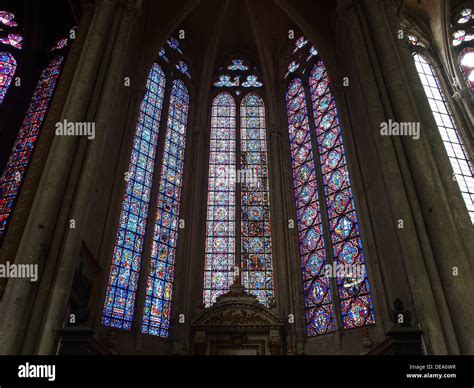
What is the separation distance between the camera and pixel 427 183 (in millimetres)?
7773

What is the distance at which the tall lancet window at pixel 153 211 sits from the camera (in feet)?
36.2

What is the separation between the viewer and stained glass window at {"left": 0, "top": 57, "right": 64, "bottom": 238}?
39.6 feet

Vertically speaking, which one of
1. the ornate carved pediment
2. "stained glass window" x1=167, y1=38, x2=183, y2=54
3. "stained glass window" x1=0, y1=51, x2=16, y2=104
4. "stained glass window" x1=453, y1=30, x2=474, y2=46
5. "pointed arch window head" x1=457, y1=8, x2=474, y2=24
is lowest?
the ornate carved pediment

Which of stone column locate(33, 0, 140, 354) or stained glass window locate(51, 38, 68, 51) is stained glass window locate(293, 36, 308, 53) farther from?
stained glass window locate(51, 38, 68, 51)

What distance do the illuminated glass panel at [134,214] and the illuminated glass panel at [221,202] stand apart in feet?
6.87

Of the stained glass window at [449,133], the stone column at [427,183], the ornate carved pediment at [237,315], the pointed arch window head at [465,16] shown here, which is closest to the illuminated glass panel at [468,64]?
the stained glass window at [449,133]

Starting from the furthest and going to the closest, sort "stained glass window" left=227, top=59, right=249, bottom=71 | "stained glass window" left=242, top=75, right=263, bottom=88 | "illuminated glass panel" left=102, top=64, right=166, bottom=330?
"stained glass window" left=227, top=59, right=249, bottom=71 < "stained glass window" left=242, top=75, right=263, bottom=88 < "illuminated glass panel" left=102, top=64, right=166, bottom=330

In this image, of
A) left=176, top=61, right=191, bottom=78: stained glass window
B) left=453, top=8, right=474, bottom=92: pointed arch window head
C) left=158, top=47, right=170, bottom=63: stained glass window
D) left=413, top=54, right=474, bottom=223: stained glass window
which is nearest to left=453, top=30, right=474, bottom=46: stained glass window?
left=453, top=8, right=474, bottom=92: pointed arch window head

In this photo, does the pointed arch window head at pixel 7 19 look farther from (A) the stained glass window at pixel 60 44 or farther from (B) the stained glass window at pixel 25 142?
(B) the stained glass window at pixel 25 142

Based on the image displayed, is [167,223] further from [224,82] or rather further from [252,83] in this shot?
[252,83]

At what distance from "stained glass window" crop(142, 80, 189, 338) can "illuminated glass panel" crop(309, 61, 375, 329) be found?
462 centimetres

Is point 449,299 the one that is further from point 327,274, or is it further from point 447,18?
point 447,18

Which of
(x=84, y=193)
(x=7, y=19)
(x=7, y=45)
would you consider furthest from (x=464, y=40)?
(x=7, y=19)

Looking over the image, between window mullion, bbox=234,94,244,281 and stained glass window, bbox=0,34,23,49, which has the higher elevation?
stained glass window, bbox=0,34,23,49
